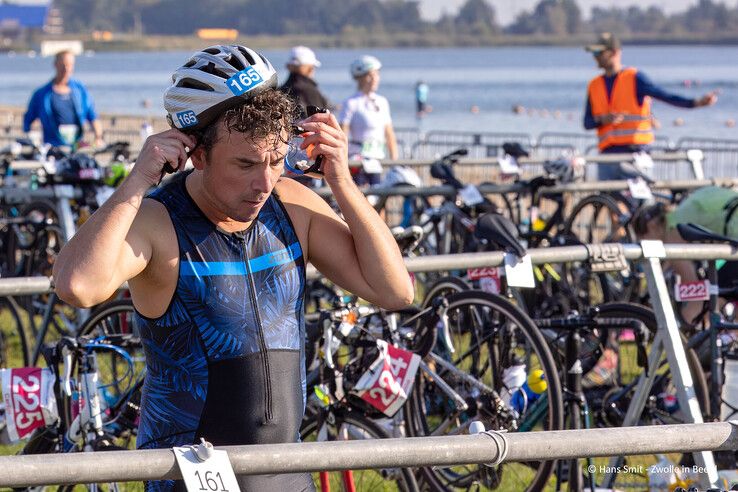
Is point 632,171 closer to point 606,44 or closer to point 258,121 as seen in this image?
point 606,44

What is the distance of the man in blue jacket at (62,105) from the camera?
1296 cm

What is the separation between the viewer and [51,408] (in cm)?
486

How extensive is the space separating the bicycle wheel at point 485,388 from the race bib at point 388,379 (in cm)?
35

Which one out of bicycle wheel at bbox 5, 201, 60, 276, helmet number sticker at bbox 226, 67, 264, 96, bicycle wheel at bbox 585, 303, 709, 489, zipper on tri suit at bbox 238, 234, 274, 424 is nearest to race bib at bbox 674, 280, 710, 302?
bicycle wheel at bbox 585, 303, 709, 489

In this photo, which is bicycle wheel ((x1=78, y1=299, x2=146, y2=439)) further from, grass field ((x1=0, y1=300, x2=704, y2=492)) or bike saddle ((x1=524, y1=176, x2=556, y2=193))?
bike saddle ((x1=524, y1=176, x2=556, y2=193))

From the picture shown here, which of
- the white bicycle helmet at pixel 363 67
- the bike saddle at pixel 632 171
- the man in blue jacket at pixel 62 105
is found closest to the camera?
the bike saddle at pixel 632 171

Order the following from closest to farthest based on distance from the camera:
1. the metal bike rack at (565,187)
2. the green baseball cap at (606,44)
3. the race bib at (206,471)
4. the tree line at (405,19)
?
the race bib at (206,471)
the metal bike rack at (565,187)
the green baseball cap at (606,44)
the tree line at (405,19)

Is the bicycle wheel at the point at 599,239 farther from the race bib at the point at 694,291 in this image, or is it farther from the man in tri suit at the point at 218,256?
the man in tri suit at the point at 218,256

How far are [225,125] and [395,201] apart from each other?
10821 millimetres

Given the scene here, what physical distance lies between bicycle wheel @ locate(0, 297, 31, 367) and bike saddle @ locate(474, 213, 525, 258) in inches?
129

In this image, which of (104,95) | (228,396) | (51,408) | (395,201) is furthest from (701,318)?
(104,95)

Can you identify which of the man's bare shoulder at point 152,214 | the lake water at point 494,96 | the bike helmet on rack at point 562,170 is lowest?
the man's bare shoulder at point 152,214

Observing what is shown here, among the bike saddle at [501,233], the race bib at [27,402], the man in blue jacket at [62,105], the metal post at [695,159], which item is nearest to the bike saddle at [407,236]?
the bike saddle at [501,233]

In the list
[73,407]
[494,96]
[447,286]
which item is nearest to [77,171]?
[447,286]
